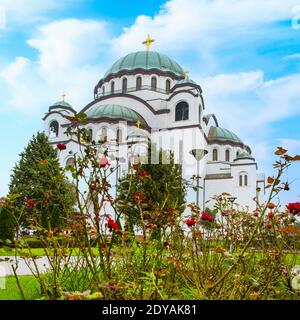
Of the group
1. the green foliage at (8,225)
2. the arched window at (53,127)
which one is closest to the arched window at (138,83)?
the green foliage at (8,225)

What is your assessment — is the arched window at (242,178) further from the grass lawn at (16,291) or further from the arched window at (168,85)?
the arched window at (168,85)

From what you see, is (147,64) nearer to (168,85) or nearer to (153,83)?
(153,83)

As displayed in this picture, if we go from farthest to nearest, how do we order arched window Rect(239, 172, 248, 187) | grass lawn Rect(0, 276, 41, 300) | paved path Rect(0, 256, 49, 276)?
arched window Rect(239, 172, 248, 187), grass lawn Rect(0, 276, 41, 300), paved path Rect(0, 256, 49, 276)

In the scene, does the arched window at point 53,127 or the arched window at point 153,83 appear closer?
the arched window at point 53,127

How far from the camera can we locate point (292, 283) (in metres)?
1.79

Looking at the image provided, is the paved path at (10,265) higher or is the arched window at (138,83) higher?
the arched window at (138,83)

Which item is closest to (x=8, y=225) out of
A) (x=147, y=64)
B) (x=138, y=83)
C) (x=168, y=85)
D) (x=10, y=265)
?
Result: (x=10, y=265)

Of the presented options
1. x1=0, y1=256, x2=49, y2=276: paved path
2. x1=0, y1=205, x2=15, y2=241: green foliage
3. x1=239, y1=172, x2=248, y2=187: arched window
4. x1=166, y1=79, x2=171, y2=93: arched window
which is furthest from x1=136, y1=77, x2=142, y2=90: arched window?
x1=0, y1=205, x2=15, y2=241: green foliage

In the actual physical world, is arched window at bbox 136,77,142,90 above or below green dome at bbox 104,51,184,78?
below

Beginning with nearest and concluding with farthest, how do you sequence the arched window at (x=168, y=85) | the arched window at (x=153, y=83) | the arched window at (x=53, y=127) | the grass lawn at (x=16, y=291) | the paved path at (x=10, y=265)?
the paved path at (x=10, y=265) < the arched window at (x=53, y=127) < the grass lawn at (x=16, y=291) < the arched window at (x=153, y=83) < the arched window at (x=168, y=85)

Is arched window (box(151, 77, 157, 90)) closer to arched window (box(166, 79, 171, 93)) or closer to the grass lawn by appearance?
arched window (box(166, 79, 171, 93))
